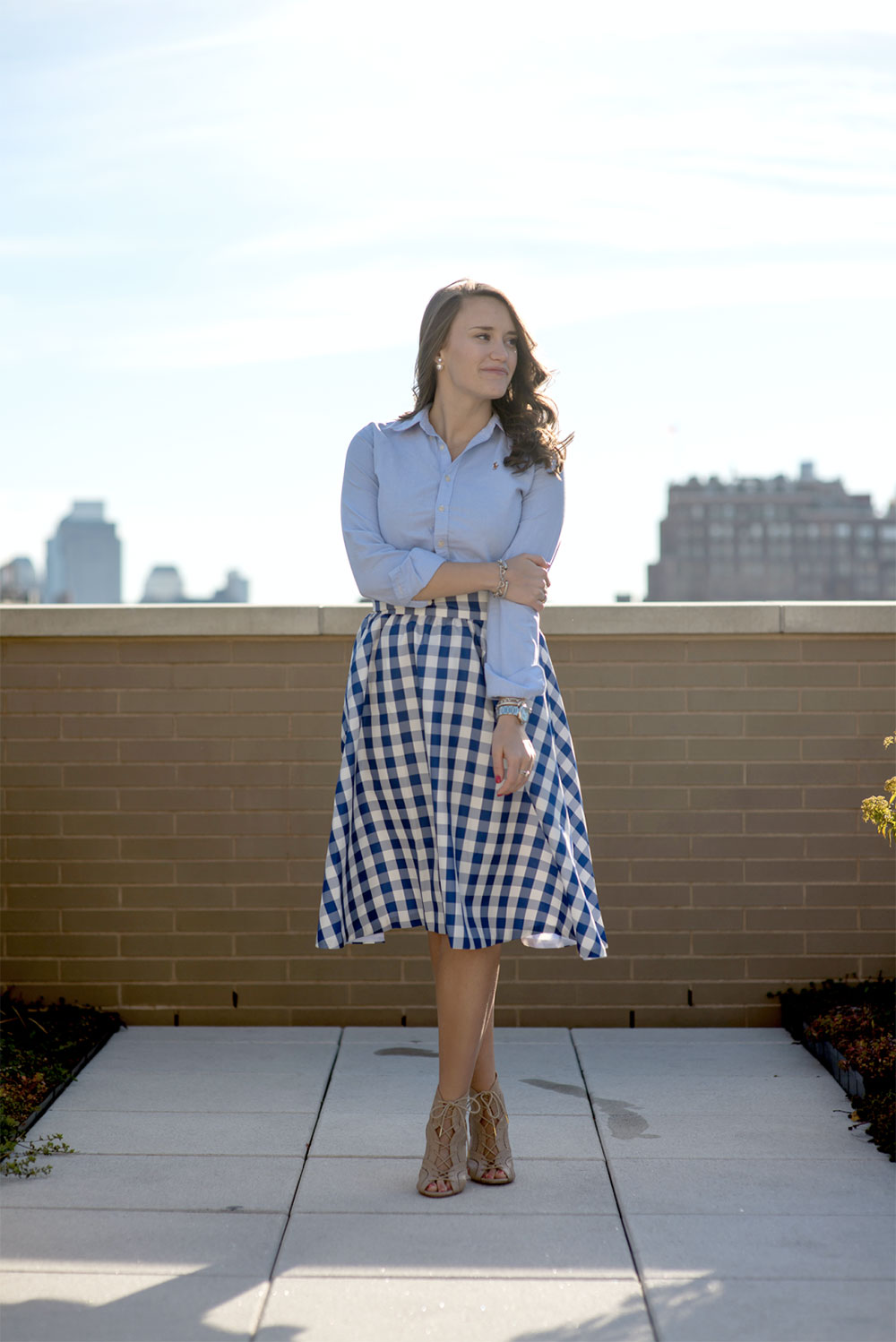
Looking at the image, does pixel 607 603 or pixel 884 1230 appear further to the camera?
pixel 607 603

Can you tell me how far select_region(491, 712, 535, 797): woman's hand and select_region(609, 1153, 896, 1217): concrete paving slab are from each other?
87 centimetres

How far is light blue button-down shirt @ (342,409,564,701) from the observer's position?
103 inches

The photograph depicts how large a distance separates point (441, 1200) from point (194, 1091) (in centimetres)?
98

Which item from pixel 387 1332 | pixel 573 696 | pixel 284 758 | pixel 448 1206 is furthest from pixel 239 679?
pixel 387 1332

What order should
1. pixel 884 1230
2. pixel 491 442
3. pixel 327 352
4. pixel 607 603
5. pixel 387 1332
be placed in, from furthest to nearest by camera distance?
1. pixel 327 352
2. pixel 607 603
3. pixel 491 442
4. pixel 884 1230
5. pixel 387 1332

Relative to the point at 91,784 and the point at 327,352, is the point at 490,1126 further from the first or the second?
the point at 327,352

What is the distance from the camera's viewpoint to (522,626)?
263 centimetres

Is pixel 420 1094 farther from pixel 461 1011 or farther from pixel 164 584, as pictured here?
pixel 164 584

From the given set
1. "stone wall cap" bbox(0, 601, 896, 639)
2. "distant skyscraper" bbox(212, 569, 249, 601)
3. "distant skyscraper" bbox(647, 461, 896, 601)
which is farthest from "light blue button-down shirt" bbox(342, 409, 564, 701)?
"distant skyscraper" bbox(212, 569, 249, 601)

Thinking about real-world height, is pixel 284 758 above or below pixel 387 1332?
above

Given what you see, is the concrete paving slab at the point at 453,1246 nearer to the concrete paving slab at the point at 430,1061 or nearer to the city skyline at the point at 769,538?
the concrete paving slab at the point at 430,1061

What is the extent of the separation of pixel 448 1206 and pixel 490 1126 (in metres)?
0.20

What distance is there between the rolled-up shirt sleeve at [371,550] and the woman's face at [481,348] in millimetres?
232

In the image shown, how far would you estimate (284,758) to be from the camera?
401 centimetres
